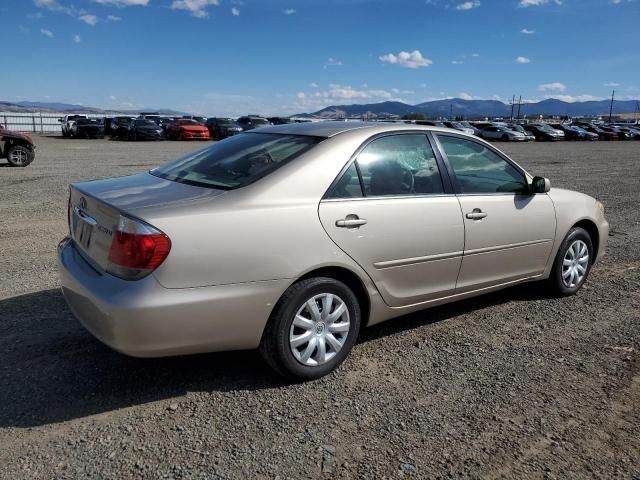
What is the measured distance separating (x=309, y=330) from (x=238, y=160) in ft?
4.24

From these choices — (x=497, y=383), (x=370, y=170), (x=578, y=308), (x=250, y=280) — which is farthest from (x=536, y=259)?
(x=250, y=280)

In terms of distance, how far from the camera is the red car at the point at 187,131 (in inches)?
1398

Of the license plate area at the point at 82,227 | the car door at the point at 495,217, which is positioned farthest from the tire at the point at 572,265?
the license plate area at the point at 82,227

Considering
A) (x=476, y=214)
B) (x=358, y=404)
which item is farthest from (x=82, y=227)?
(x=476, y=214)

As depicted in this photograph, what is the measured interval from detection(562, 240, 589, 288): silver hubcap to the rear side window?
184 cm

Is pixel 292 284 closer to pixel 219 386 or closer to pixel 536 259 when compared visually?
pixel 219 386

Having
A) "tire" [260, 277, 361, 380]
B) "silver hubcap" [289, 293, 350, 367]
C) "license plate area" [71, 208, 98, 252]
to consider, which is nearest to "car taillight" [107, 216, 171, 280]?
"license plate area" [71, 208, 98, 252]

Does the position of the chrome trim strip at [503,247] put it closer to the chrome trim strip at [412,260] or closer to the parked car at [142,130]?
the chrome trim strip at [412,260]

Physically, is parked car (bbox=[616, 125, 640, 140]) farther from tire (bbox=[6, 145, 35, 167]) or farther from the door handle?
the door handle

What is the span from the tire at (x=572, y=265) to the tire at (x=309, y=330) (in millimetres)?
2412

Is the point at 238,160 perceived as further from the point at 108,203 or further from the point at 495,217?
the point at 495,217

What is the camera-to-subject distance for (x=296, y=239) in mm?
3293

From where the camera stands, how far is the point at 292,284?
3.32 m

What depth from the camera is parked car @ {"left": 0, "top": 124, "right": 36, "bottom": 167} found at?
15523 mm
